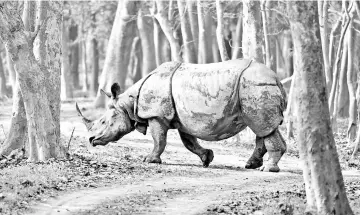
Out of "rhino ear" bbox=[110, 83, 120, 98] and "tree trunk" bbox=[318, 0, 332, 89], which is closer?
"rhino ear" bbox=[110, 83, 120, 98]

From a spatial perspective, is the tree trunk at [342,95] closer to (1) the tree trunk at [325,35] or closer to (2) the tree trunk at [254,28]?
(1) the tree trunk at [325,35]

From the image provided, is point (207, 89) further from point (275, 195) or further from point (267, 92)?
point (275, 195)

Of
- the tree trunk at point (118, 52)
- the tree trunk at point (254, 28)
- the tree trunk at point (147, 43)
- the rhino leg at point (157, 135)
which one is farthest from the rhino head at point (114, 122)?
the tree trunk at point (147, 43)

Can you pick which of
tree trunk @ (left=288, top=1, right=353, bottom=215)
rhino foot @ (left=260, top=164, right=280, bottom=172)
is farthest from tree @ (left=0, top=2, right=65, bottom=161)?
tree trunk @ (left=288, top=1, right=353, bottom=215)

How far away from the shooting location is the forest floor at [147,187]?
1202cm

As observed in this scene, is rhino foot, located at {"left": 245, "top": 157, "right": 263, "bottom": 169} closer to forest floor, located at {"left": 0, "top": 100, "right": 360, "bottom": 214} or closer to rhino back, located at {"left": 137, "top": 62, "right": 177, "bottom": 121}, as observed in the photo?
forest floor, located at {"left": 0, "top": 100, "right": 360, "bottom": 214}

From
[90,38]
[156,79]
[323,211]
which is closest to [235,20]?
[90,38]

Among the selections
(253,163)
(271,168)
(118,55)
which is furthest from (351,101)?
(118,55)

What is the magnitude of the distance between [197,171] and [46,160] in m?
2.74

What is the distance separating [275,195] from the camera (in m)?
12.9

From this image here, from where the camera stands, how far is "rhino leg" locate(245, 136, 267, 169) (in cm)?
1727

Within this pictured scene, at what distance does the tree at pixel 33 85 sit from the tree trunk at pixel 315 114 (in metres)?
6.08

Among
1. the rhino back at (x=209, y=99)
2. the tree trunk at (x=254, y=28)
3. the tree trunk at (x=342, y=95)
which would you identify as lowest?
the tree trunk at (x=342, y=95)

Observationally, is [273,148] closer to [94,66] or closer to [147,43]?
[147,43]
